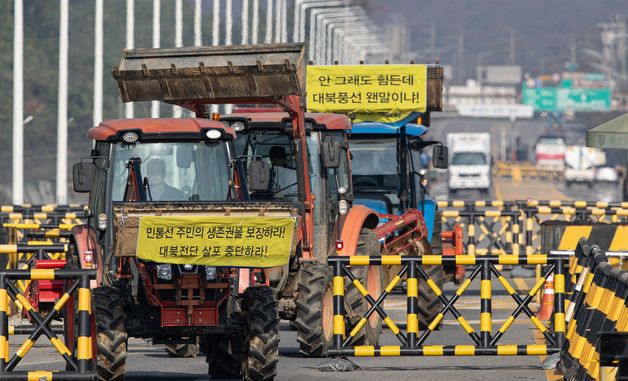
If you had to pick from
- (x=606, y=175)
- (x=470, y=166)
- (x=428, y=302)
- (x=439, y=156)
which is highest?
(x=439, y=156)

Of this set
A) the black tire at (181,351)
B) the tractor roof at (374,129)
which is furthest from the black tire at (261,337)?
the tractor roof at (374,129)

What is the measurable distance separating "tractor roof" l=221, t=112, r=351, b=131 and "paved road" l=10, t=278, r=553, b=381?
96.2 inches

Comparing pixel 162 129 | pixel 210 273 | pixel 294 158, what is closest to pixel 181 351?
pixel 294 158

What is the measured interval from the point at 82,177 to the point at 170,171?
78 centimetres

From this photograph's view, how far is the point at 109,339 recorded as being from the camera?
14.6 meters

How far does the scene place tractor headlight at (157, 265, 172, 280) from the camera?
49.2ft

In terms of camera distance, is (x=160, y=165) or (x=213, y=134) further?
(x=213, y=134)

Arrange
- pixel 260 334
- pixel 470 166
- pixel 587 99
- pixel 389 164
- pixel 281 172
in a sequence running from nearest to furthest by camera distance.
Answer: pixel 260 334 < pixel 281 172 < pixel 389 164 < pixel 470 166 < pixel 587 99

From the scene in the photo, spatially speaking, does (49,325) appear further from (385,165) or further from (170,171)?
(385,165)

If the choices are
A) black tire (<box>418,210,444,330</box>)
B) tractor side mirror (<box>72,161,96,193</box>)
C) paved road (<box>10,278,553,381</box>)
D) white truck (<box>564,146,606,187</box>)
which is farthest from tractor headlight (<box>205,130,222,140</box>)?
white truck (<box>564,146,606,187</box>)

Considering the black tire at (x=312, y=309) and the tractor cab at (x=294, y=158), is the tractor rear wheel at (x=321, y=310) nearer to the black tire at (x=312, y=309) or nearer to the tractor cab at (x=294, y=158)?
Result: the black tire at (x=312, y=309)

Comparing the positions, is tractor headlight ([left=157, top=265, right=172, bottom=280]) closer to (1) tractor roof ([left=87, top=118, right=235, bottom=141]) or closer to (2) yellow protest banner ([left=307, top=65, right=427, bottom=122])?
(1) tractor roof ([left=87, top=118, right=235, bottom=141])

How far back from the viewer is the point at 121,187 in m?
16.0

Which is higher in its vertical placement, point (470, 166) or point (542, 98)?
point (542, 98)
